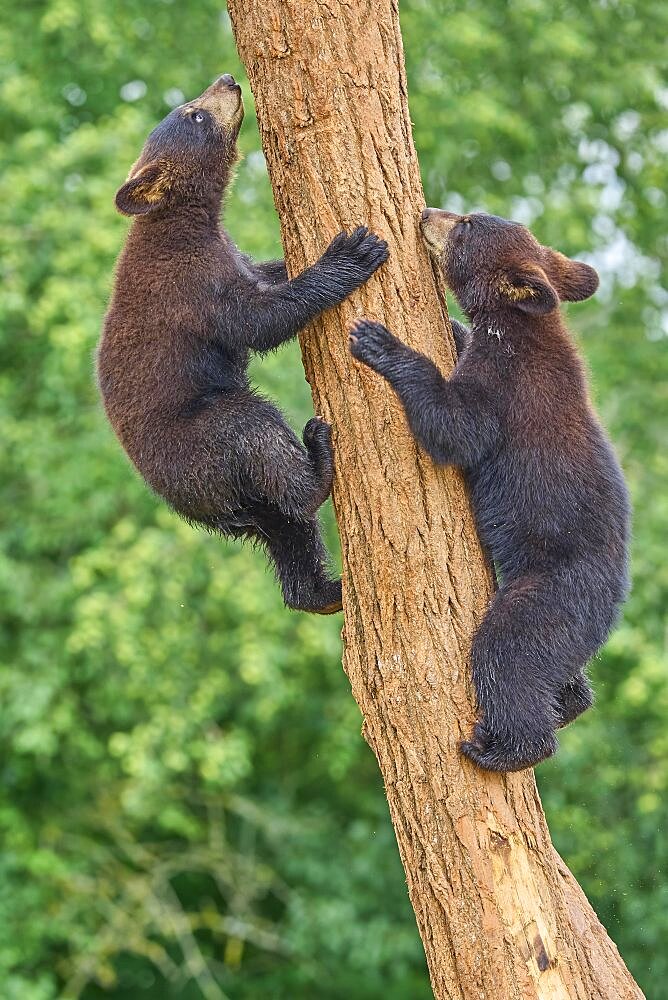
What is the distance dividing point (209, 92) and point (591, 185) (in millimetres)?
8420

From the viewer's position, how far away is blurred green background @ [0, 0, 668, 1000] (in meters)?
10.0

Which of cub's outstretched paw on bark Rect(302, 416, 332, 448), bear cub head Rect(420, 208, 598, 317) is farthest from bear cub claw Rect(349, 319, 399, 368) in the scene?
bear cub head Rect(420, 208, 598, 317)

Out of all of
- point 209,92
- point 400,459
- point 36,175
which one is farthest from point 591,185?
point 400,459

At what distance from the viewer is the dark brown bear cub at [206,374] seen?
4512mm

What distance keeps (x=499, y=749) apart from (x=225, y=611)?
23.5ft

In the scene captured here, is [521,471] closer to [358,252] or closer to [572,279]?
[358,252]

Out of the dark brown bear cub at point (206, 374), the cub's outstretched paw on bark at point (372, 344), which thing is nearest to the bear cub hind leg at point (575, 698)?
the dark brown bear cub at point (206, 374)

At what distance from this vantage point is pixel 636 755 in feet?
32.8

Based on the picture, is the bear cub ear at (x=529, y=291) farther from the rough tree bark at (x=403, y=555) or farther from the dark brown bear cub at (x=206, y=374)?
the dark brown bear cub at (x=206, y=374)

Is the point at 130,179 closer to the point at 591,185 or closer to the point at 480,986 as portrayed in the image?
the point at 480,986

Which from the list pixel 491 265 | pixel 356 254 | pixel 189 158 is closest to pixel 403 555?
pixel 356 254

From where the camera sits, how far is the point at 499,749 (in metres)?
3.96

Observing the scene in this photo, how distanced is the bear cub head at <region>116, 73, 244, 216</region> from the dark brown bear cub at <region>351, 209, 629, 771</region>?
3.45 feet

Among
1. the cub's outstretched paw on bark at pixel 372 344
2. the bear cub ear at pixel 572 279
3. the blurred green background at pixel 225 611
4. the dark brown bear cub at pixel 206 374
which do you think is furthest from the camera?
the blurred green background at pixel 225 611
